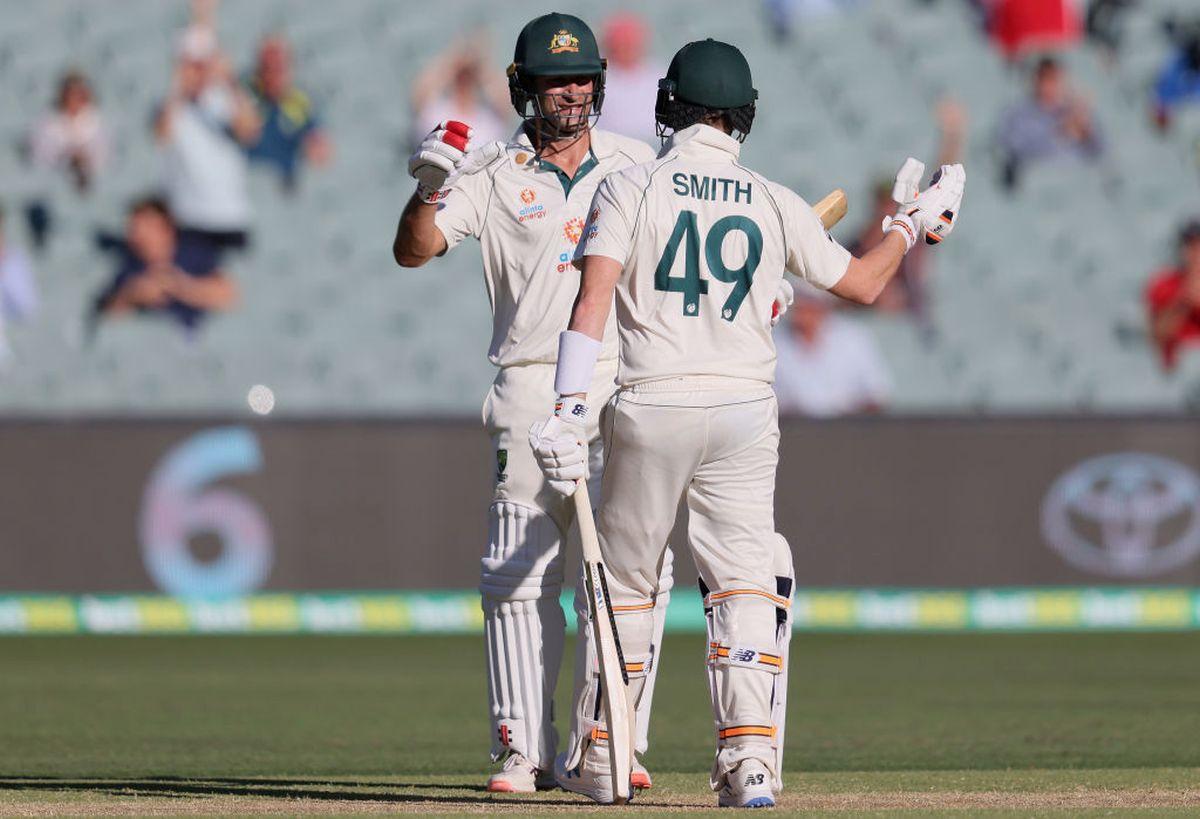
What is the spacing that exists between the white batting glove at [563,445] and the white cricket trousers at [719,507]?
0.43 ft

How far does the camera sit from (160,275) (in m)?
14.0

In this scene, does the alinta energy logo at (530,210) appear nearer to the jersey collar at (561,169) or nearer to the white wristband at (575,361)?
the jersey collar at (561,169)

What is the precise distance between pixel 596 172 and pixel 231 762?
250 cm

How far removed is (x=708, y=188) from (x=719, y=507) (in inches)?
30.4

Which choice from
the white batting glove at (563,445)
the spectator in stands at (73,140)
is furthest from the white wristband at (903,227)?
the spectator in stands at (73,140)

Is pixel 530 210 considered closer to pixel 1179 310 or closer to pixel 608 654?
Answer: pixel 608 654

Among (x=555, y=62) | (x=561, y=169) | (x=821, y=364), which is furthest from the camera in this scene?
(x=821, y=364)

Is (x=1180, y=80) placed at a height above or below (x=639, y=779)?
above

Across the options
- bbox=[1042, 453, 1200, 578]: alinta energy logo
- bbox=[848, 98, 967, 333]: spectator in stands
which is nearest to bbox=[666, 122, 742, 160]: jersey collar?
bbox=[1042, 453, 1200, 578]: alinta energy logo

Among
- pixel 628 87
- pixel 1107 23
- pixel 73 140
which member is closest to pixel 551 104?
pixel 628 87

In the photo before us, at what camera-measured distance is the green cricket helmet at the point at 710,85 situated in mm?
5227

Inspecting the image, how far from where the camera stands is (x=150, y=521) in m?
11.6

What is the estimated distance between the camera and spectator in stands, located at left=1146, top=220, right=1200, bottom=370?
45.8ft

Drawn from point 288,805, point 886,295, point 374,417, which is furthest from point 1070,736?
point 886,295
